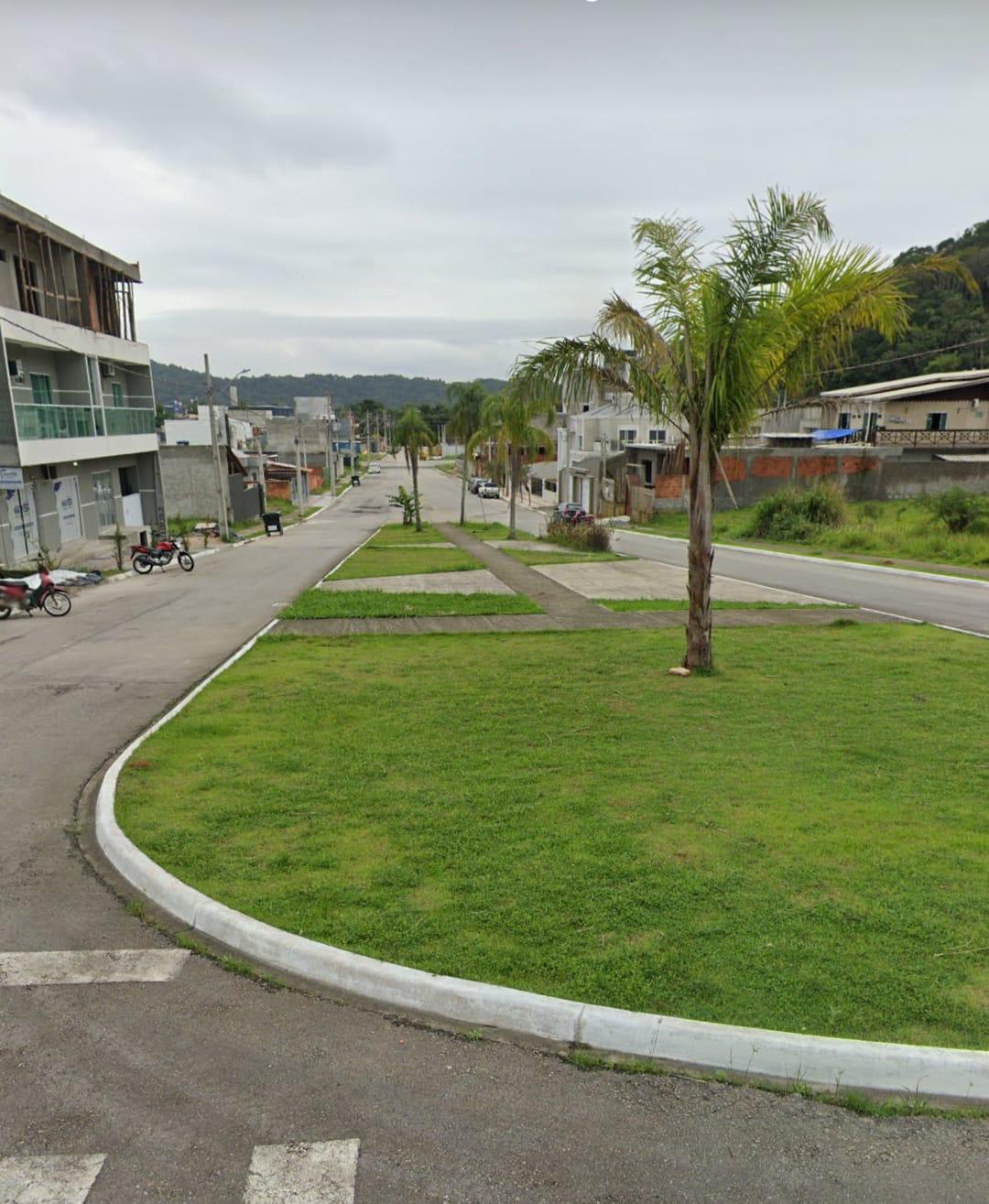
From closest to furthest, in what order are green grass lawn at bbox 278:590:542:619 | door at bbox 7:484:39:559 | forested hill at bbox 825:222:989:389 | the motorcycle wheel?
green grass lawn at bbox 278:590:542:619, the motorcycle wheel, door at bbox 7:484:39:559, forested hill at bbox 825:222:989:389

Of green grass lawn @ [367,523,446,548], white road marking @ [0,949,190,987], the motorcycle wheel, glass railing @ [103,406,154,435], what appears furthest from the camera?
green grass lawn @ [367,523,446,548]

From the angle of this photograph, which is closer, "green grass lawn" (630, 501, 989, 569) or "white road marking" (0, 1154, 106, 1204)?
"white road marking" (0, 1154, 106, 1204)

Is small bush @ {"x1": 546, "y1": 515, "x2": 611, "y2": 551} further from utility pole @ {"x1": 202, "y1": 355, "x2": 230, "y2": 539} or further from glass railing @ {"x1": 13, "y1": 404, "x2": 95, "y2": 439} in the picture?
glass railing @ {"x1": 13, "y1": 404, "x2": 95, "y2": 439}

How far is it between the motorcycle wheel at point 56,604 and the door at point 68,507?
10.7 m

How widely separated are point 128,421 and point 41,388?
479 centimetres

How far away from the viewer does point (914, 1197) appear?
2.89 metres

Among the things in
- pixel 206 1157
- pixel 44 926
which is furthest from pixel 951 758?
pixel 44 926

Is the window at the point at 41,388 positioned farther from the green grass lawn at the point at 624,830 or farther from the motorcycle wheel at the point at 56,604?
the green grass lawn at the point at 624,830

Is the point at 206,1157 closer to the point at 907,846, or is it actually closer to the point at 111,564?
the point at 907,846

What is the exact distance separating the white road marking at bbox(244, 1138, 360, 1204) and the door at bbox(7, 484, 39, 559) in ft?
74.8

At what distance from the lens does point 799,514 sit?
33.1 m

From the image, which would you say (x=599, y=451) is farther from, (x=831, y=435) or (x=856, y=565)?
(x=856, y=565)

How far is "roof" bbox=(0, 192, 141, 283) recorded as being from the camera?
2203 cm

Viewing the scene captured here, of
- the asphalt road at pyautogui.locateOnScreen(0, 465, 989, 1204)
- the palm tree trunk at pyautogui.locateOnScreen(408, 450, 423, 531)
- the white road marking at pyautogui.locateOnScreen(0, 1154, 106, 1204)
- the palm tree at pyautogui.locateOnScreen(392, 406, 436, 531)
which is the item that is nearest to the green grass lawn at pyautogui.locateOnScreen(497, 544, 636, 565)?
the palm tree trunk at pyautogui.locateOnScreen(408, 450, 423, 531)
